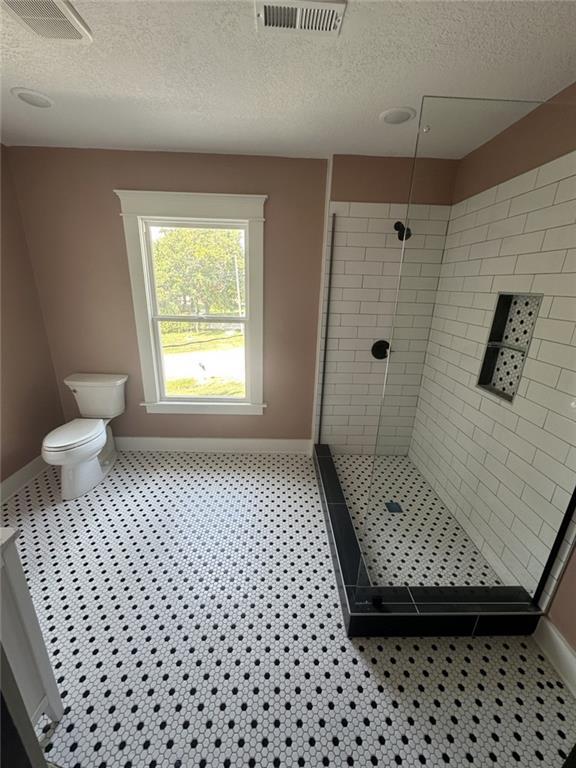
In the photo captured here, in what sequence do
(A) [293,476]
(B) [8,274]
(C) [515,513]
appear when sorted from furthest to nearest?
(A) [293,476] < (B) [8,274] < (C) [515,513]

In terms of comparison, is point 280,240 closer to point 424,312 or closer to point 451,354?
point 424,312

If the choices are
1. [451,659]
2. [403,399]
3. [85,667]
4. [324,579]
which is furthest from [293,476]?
[85,667]

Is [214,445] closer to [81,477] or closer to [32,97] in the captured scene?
[81,477]

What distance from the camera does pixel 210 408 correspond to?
2.59 meters

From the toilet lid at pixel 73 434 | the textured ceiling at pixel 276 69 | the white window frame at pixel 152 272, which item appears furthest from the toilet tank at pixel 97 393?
the textured ceiling at pixel 276 69

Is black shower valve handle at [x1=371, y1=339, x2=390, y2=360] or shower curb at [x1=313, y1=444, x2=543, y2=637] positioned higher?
black shower valve handle at [x1=371, y1=339, x2=390, y2=360]

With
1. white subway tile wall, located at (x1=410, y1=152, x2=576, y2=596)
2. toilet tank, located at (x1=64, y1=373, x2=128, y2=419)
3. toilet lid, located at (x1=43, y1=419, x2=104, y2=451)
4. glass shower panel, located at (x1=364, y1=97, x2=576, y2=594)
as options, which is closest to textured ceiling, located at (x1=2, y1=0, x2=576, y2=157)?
glass shower panel, located at (x1=364, y1=97, x2=576, y2=594)

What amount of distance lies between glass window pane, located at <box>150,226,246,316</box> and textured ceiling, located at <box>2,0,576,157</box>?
0.58m

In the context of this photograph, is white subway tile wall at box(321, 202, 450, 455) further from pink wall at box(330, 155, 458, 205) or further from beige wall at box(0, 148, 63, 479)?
beige wall at box(0, 148, 63, 479)

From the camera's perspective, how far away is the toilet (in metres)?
1.98

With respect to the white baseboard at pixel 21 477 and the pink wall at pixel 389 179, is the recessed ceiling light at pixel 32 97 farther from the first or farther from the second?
A: the white baseboard at pixel 21 477

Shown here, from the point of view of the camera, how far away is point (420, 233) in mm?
2041

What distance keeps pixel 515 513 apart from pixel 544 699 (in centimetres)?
67

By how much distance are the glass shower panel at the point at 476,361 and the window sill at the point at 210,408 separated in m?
1.08
